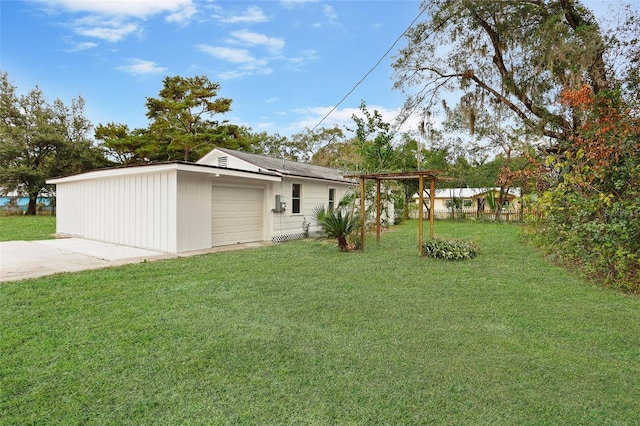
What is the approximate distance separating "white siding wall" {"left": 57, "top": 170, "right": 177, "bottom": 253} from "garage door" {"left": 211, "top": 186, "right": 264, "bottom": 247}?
1372mm

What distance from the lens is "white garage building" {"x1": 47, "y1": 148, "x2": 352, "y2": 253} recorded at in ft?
28.6

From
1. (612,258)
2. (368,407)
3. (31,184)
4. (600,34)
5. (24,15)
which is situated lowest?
(368,407)

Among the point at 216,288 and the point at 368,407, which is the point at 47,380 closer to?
the point at 368,407

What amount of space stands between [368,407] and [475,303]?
2927 mm

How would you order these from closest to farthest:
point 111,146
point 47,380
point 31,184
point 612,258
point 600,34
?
point 47,380 < point 612,258 < point 600,34 < point 31,184 < point 111,146

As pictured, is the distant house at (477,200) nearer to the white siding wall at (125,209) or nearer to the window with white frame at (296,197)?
the window with white frame at (296,197)

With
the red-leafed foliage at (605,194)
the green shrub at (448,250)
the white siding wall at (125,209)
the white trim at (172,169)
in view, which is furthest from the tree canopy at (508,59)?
the white siding wall at (125,209)

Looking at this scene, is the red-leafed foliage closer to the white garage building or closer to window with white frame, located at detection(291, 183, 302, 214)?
the white garage building

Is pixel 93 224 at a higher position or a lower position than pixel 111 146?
lower

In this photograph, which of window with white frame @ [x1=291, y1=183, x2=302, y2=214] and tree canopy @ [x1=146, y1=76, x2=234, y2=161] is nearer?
window with white frame @ [x1=291, y1=183, x2=302, y2=214]

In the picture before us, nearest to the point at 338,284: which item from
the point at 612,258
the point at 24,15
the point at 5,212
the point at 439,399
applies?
the point at 439,399

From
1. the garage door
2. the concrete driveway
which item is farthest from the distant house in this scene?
the concrete driveway

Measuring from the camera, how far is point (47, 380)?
254 centimetres

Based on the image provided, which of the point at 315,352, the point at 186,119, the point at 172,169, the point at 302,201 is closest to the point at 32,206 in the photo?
the point at 186,119
